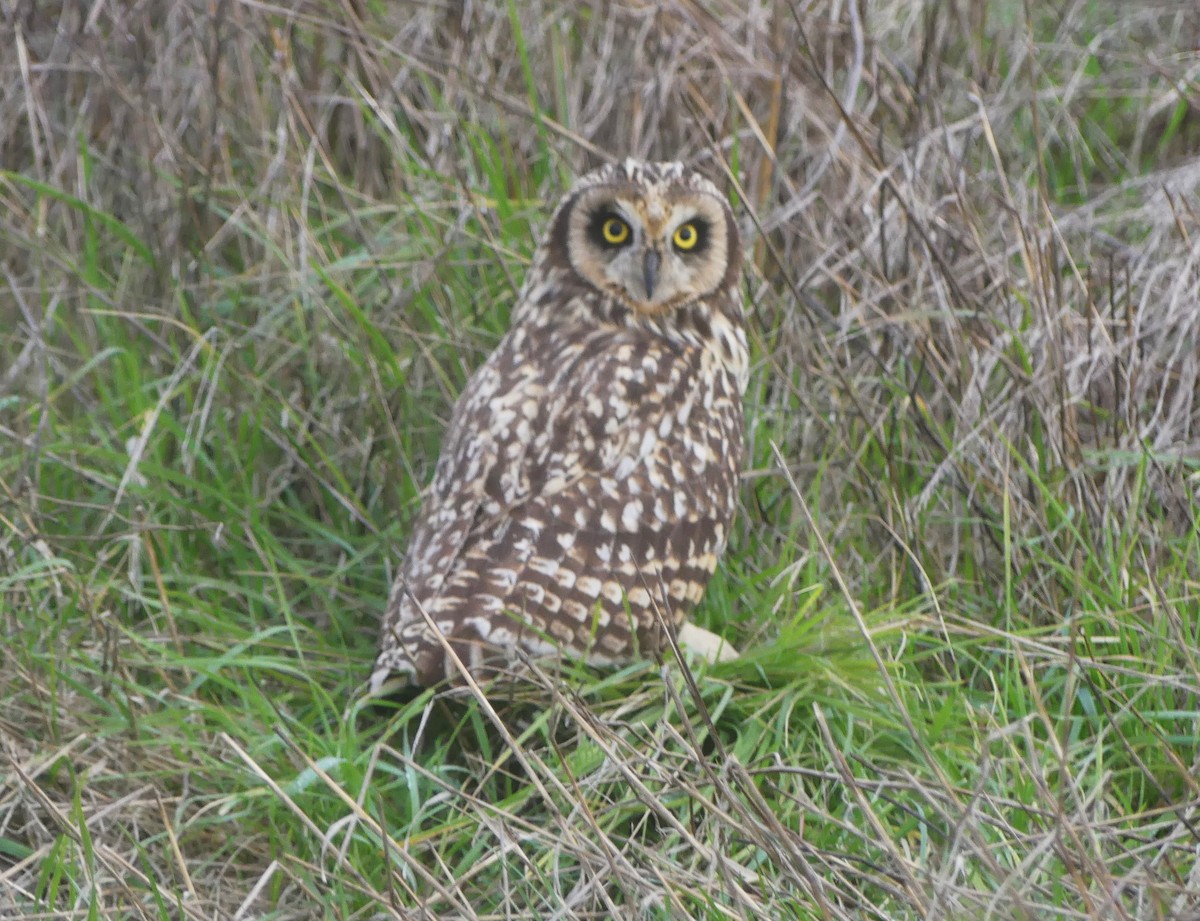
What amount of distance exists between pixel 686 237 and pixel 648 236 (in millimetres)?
107

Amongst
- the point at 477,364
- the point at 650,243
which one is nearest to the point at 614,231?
the point at 650,243

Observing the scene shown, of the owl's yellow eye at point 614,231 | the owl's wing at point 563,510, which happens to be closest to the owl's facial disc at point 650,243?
the owl's yellow eye at point 614,231

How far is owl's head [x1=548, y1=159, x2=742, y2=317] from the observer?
119 inches

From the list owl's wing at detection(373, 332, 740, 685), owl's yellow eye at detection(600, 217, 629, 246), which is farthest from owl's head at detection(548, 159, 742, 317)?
owl's wing at detection(373, 332, 740, 685)

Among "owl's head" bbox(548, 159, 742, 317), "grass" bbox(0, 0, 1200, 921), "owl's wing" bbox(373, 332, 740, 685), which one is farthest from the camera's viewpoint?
"owl's head" bbox(548, 159, 742, 317)

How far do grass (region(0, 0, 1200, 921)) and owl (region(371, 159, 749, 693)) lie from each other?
0.14 metres

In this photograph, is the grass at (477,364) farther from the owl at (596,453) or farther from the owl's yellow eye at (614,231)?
the owl's yellow eye at (614,231)

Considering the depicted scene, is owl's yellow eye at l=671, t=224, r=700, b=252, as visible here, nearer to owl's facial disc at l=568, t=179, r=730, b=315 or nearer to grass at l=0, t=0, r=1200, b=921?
owl's facial disc at l=568, t=179, r=730, b=315

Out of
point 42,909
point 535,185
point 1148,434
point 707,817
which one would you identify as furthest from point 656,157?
point 42,909

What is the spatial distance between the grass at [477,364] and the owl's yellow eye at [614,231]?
352mm

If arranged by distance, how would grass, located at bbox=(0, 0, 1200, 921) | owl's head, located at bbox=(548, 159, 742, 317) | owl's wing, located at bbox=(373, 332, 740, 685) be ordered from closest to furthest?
grass, located at bbox=(0, 0, 1200, 921) → owl's wing, located at bbox=(373, 332, 740, 685) → owl's head, located at bbox=(548, 159, 742, 317)

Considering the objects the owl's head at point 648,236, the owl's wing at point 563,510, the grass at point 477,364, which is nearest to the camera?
the grass at point 477,364

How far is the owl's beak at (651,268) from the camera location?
3.08m

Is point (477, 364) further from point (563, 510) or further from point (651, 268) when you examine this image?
point (563, 510)
